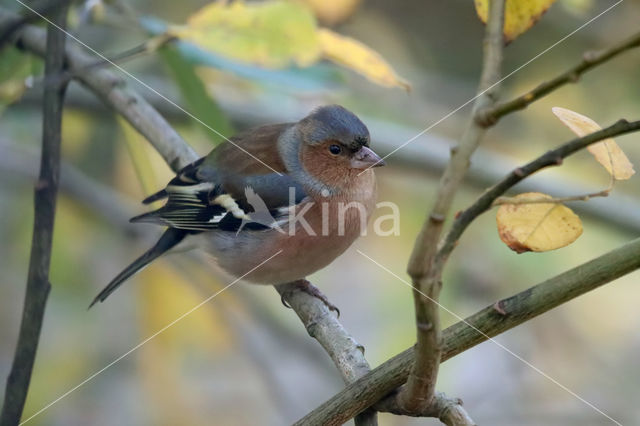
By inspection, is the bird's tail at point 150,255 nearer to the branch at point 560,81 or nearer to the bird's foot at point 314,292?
the bird's foot at point 314,292

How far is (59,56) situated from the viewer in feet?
9.59

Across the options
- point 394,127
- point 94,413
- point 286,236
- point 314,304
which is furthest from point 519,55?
point 94,413

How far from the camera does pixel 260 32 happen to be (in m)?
2.69

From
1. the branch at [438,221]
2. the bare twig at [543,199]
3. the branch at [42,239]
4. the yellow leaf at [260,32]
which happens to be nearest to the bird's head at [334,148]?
the yellow leaf at [260,32]

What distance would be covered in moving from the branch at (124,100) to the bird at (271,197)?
0.09m

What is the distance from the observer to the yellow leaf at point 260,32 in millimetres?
2621

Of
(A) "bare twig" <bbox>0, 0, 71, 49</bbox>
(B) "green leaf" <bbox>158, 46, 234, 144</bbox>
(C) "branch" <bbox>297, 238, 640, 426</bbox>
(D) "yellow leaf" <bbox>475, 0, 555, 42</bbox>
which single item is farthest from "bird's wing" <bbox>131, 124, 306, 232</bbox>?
(D) "yellow leaf" <bbox>475, 0, 555, 42</bbox>

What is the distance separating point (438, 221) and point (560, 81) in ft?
0.87

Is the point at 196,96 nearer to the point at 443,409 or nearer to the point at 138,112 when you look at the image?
the point at 138,112

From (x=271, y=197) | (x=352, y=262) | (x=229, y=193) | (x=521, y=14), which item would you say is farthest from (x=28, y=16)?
(x=352, y=262)

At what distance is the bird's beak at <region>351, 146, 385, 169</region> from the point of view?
10.5 feet

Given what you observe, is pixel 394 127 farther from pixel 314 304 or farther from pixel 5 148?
pixel 5 148

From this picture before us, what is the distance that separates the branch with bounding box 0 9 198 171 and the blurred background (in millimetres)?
575

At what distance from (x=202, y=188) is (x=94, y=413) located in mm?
2451
